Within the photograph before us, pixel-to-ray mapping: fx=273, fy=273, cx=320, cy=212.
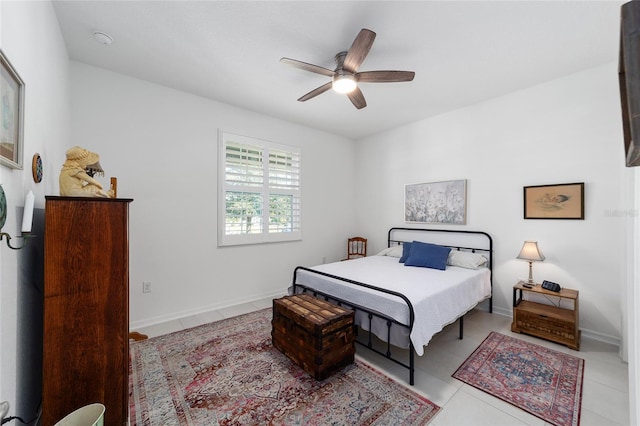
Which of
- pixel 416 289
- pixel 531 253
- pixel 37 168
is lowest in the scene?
pixel 416 289

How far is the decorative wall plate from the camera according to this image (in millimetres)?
1668

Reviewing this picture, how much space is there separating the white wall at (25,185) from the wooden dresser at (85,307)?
0.13 meters

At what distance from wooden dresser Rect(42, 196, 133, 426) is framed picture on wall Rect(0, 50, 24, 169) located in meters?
0.26

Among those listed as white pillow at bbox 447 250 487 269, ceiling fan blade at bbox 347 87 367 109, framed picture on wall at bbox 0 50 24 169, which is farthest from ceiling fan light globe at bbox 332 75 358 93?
white pillow at bbox 447 250 487 269

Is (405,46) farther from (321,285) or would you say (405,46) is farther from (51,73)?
(51,73)

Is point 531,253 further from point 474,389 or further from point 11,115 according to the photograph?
point 11,115

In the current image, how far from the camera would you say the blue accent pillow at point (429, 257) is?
3.46 metres

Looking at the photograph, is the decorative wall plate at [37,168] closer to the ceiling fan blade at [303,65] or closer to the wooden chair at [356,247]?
the ceiling fan blade at [303,65]

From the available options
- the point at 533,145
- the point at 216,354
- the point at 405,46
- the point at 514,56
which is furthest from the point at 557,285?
the point at 216,354

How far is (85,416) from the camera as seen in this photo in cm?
142

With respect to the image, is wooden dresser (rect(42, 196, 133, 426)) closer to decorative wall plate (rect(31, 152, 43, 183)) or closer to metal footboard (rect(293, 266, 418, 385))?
decorative wall plate (rect(31, 152, 43, 183))

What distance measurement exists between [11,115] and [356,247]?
15.5ft

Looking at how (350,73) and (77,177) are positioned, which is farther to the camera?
(350,73)

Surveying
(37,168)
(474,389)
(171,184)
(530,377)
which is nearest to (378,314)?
(474,389)
